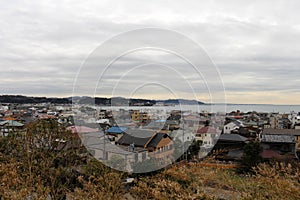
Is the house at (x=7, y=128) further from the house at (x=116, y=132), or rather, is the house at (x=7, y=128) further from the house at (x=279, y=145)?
the house at (x=279, y=145)

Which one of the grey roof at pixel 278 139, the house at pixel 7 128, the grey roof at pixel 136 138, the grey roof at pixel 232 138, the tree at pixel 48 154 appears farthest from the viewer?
the grey roof at pixel 232 138

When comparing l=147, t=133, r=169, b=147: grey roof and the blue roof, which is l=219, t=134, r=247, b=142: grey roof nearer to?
l=147, t=133, r=169, b=147: grey roof

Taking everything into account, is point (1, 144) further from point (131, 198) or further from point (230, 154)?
point (230, 154)

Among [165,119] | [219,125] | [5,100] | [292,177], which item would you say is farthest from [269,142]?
[5,100]

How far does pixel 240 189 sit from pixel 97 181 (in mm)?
1346

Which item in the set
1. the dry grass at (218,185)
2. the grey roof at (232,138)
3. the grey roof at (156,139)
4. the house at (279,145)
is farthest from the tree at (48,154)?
the grey roof at (232,138)

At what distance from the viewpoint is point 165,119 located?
13398 millimetres

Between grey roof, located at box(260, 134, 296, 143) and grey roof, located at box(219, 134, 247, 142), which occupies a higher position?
grey roof, located at box(260, 134, 296, 143)

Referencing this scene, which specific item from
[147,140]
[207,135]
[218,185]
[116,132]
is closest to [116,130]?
[116,132]

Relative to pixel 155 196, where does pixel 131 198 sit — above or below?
below

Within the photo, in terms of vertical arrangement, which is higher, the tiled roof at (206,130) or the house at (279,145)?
the tiled roof at (206,130)

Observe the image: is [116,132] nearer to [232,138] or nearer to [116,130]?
[116,130]

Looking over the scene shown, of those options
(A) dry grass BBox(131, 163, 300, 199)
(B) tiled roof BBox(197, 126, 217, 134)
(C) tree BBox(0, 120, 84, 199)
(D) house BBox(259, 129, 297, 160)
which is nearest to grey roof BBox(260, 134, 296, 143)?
(D) house BBox(259, 129, 297, 160)

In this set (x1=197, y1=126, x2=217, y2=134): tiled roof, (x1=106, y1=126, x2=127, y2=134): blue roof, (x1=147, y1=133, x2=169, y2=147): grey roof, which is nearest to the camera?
(x1=147, y1=133, x2=169, y2=147): grey roof
